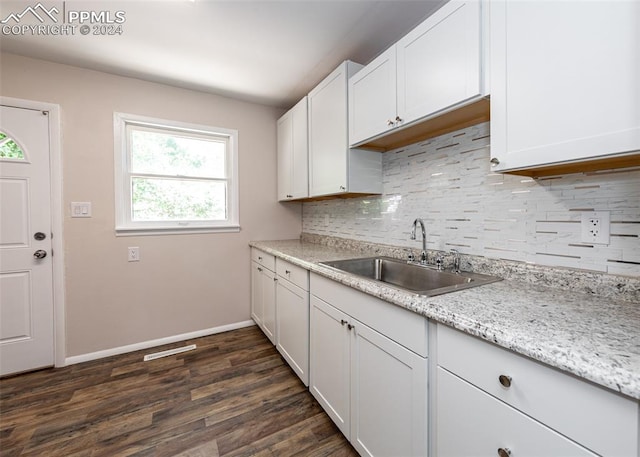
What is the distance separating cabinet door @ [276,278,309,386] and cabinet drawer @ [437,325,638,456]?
1110mm

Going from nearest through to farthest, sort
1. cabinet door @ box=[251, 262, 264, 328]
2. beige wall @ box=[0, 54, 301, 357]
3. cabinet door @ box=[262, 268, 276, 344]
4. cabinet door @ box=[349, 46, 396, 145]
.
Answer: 1. cabinet door @ box=[349, 46, 396, 145]
2. beige wall @ box=[0, 54, 301, 357]
3. cabinet door @ box=[262, 268, 276, 344]
4. cabinet door @ box=[251, 262, 264, 328]

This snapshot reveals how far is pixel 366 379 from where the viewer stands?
4.09ft

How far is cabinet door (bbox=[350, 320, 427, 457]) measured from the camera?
99 centimetres

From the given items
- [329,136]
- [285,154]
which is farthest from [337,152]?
[285,154]

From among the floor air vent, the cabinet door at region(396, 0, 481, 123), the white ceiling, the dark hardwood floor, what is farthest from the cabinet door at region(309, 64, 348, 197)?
the floor air vent

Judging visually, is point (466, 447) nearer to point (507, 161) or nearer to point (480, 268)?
point (480, 268)

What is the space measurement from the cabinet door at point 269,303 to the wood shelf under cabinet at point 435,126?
136 centimetres

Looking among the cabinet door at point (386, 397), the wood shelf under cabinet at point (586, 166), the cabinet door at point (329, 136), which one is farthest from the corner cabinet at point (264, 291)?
the wood shelf under cabinet at point (586, 166)

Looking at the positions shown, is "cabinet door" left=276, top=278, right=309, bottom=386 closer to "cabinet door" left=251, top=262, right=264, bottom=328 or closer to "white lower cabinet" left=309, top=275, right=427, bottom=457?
"white lower cabinet" left=309, top=275, right=427, bottom=457

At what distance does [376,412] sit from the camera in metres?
1.19

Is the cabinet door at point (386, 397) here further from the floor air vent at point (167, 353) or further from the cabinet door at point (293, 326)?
the floor air vent at point (167, 353)

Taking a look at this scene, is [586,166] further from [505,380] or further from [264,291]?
[264,291]

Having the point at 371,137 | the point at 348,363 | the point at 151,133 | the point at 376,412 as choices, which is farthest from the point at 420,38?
the point at 151,133

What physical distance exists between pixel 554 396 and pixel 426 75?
4.35ft
